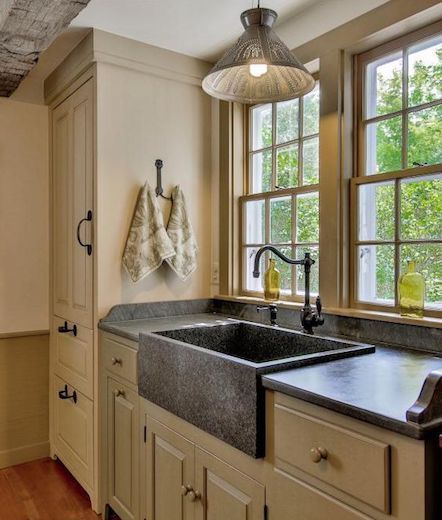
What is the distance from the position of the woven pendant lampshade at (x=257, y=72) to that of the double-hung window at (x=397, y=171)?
445 millimetres

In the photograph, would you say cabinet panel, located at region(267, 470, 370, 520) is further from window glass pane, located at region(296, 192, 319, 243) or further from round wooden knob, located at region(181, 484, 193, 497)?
window glass pane, located at region(296, 192, 319, 243)

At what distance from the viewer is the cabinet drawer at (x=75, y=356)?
95.9 inches

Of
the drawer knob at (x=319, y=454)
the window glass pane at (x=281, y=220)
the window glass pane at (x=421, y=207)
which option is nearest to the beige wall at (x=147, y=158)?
the window glass pane at (x=281, y=220)

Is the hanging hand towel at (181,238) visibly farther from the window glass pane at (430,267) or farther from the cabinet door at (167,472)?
the window glass pane at (430,267)

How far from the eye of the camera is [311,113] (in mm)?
2240

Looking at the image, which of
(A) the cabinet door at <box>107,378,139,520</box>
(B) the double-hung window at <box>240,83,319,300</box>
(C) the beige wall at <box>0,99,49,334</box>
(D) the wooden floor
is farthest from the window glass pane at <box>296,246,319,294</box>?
(C) the beige wall at <box>0,99,49,334</box>

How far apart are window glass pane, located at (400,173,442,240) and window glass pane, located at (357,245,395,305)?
0.12m

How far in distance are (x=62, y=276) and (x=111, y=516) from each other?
4.42 feet

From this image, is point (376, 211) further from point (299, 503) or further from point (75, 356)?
point (75, 356)

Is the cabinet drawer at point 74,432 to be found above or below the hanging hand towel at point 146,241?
below

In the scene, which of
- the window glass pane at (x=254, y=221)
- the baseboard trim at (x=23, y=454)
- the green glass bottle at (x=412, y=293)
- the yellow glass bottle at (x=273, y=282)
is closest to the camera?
the green glass bottle at (x=412, y=293)

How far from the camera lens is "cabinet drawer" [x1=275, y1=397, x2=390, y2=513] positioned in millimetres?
983

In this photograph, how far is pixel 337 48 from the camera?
6.52 ft

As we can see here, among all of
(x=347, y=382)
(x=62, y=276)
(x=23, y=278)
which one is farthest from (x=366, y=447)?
(x=23, y=278)
